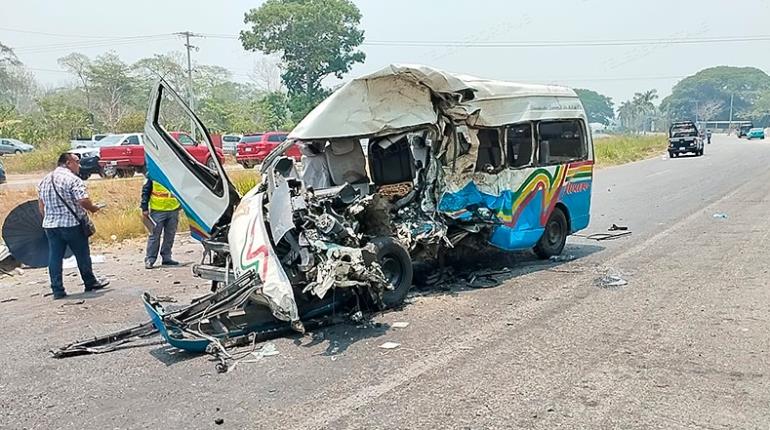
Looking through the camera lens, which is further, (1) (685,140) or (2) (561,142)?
(1) (685,140)

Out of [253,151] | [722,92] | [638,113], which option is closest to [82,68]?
[253,151]

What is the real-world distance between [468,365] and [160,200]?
6166 mm

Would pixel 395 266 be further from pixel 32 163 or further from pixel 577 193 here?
pixel 32 163

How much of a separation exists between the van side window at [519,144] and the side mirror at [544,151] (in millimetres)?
222

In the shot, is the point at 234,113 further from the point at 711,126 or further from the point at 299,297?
the point at 711,126

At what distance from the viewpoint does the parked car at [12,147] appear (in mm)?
39594

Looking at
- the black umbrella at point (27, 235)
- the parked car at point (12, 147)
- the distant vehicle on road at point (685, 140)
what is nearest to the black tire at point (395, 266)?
the black umbrella at point (27, 235)

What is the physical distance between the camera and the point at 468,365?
525cm

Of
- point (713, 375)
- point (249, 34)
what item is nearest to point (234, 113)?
point (249, 34)

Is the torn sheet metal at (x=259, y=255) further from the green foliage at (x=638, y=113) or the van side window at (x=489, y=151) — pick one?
the green foliage at (x=638, y=113)

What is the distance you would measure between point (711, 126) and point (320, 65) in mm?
108378

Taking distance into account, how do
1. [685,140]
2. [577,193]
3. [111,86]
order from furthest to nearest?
1. [111,86]
2. [685,140]
3. [577,193]

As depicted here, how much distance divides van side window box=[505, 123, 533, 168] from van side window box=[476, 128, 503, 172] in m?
0.14

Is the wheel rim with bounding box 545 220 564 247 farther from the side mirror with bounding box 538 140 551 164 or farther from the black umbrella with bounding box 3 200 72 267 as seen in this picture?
the black umbrella with bounding box 3 200 72 267
